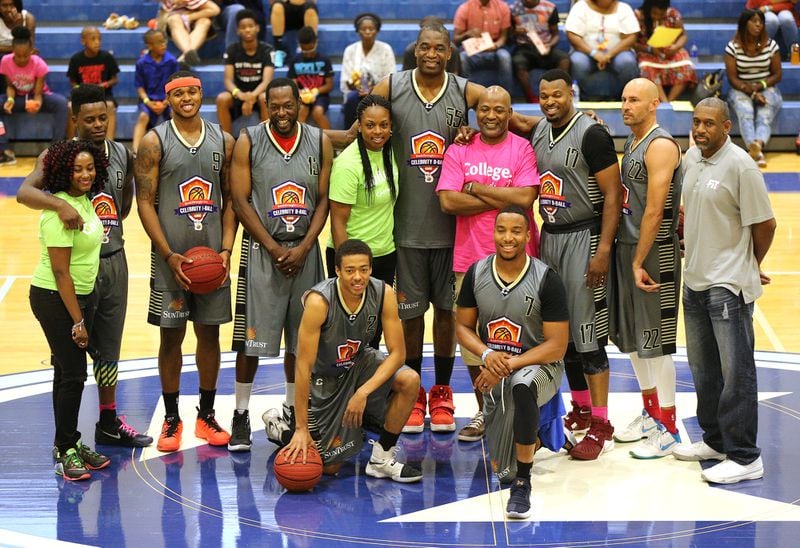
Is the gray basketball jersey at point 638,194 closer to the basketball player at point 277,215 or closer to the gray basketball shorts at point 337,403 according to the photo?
the gray basketball shorts at point 337,403

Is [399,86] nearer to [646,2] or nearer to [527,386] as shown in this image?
[527,386]

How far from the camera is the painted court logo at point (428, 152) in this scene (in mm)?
6180

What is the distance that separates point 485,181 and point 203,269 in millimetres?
1440

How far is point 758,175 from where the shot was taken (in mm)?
5348

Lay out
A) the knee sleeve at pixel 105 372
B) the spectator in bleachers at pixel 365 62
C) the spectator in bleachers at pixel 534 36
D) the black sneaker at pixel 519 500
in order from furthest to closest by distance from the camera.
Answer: the spectator in bleachers at pixel 534 36
the spectator in bleachers at pixel 365 62
the knee sleeve at pixel 105 372
the black sneaker at pixel 519 500

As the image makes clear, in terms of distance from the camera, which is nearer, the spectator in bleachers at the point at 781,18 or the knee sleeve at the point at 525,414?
the knee sleeve at the point at 525,414

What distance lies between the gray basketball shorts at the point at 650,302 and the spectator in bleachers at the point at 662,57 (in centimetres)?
793

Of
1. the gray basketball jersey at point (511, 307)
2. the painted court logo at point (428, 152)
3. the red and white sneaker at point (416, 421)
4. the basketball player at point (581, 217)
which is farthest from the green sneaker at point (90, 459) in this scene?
the basketball player at point (581, 217)

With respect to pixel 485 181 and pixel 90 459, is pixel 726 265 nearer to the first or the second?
pixel 485 181

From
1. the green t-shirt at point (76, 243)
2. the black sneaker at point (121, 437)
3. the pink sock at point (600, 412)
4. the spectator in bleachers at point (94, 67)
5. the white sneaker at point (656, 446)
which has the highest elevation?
the spectator in bleachers at point (94, 67)

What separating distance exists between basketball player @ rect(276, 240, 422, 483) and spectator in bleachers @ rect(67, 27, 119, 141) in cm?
826

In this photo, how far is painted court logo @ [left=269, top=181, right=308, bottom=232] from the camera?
19.5 ft

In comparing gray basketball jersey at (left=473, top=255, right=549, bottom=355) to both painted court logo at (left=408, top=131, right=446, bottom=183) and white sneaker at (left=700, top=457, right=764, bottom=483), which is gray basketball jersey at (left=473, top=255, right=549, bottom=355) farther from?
white sneaker at (left=700, top=457, right=764, bottom=483)

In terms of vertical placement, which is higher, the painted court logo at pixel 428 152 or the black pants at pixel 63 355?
the painted court logo at pixel 428 152
